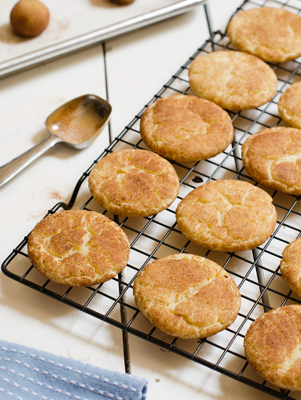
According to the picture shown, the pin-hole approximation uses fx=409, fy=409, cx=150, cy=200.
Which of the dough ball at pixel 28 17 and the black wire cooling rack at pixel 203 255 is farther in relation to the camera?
the dough ball at pixel 28 17

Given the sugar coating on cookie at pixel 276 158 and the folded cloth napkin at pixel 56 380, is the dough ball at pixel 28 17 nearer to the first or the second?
the sugar coating on cookie at pixel 276 158

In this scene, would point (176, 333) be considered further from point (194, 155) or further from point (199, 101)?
point (199, 101)

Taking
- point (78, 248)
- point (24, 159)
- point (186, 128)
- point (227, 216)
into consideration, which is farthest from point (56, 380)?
point (186, 128)

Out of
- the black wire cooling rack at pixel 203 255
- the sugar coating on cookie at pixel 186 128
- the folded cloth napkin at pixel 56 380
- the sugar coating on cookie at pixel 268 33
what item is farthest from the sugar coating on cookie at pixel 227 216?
the sugar coating on cookie at pixel 268 33

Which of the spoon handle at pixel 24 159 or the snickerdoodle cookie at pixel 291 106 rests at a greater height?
the spoon handle at pixel 24 159

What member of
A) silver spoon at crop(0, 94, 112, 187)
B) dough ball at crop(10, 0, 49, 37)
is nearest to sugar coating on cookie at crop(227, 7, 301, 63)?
silver spoon at crop(0, 94, 112, 187)

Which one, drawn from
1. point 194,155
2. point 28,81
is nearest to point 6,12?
point 28,81
